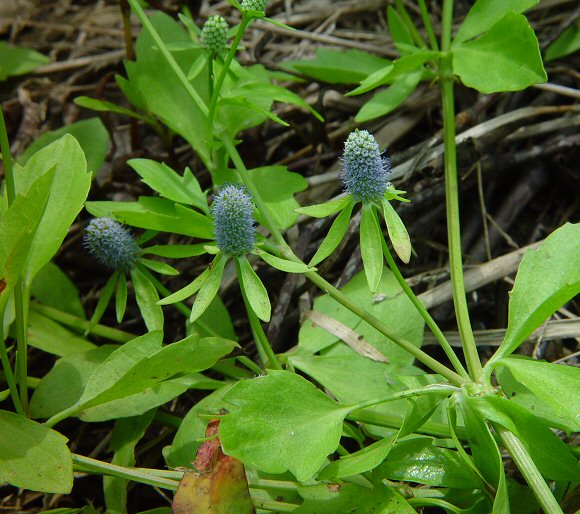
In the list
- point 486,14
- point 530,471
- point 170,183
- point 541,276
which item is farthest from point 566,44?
point 530,471

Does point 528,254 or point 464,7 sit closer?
point 528,254

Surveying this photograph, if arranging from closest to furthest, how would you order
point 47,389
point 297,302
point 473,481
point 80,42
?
1. point 473,481
2. point 47,389
3. point 297,302
4. point 80,42

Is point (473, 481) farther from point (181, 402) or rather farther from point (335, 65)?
point (335, 65)

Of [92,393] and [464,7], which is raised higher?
[464,7]

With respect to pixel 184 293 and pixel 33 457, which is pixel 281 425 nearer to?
pixel 184 293

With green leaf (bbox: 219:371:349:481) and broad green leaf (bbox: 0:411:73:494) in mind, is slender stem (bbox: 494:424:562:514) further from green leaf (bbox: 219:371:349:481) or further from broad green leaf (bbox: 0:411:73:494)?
broad green leaf (bbox: 0:411:73:494)

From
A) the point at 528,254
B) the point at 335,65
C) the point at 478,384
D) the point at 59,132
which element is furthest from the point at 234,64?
the point at 478,384

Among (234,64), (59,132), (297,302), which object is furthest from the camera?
(59,132)

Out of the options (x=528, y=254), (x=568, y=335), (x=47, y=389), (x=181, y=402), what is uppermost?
Answer: (x=528, y=254)
